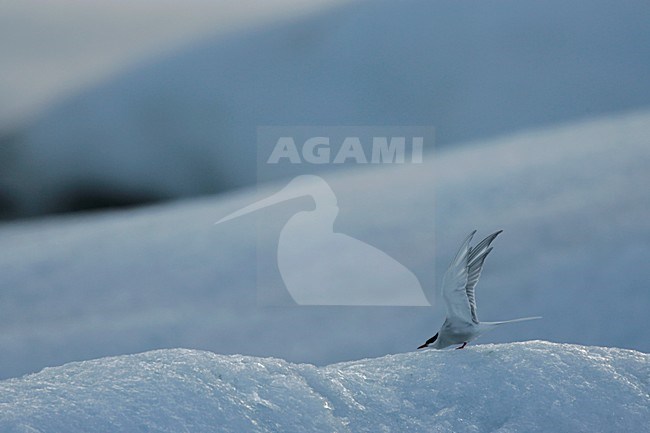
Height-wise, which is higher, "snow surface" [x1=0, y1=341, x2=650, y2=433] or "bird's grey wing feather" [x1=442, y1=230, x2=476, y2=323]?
"bird's grey wing feather" [x1=442, y1=230, x2=476, y2=323]

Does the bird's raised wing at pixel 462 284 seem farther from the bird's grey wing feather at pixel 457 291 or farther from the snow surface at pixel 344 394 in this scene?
the snow surface at pixel 344 394

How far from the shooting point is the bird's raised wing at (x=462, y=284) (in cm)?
187

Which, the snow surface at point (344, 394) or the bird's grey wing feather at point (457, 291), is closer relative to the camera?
the snow surface at point (344, 394)

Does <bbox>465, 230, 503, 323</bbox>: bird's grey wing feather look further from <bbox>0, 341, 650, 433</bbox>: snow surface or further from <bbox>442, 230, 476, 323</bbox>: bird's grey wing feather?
<bbox>0, 341, 650, 433</bbox>: snow surface

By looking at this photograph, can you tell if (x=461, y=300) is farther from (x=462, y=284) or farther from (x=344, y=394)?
(x=344, y=394)

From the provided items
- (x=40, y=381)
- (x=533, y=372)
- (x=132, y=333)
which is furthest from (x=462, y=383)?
(x=132, y=333)

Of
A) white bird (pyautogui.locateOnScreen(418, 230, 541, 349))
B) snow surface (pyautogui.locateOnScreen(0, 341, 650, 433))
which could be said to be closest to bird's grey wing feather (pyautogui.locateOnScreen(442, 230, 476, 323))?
white bird (pyautogui.locateOnScreen(418, 230, 541, 349))

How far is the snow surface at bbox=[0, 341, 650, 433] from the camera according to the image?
147 cm

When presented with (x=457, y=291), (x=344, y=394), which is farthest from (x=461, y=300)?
(x=344, y=394)

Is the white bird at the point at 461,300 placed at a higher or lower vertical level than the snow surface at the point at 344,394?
higher

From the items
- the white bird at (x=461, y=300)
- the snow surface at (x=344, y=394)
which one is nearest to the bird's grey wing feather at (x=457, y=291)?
the white bird at (x=461, y=300)

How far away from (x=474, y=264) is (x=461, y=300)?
0.11 metres

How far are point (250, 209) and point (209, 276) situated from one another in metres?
1.51

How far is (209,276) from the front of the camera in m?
6.09
